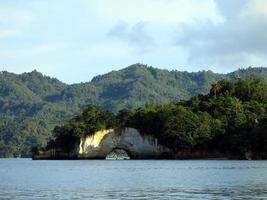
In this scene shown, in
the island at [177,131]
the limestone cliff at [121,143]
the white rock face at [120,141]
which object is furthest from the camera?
the white rock face at [120,141]

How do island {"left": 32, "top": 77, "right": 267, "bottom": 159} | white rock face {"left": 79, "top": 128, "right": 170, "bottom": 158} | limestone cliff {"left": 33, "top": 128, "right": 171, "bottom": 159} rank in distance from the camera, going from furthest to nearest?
white rock face {"left": 79, "top": 128, "right": 170, "bottom": 158} < limestone cliff {"left": 33, "top": 128, "right": 171, "bottom": 159} < island {"left": 32, "top": 77, "right": 267, "bottom": 159}

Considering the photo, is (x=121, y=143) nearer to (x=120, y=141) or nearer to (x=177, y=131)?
(x=120, y=141)

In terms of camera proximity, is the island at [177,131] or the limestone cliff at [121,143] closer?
the island at [177,131]

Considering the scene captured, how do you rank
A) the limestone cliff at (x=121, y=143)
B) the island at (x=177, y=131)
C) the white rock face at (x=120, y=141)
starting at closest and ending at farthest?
the island at (x=177, y=131) → the limestone cliff at (x=121, y=143) → the white rock face at (x=120, y=141)

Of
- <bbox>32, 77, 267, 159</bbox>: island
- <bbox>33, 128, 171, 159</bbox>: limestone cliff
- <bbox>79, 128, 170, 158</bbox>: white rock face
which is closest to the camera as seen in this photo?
<bbox>32, 77, 267, 159</bbox>: island

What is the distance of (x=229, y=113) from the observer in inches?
5241

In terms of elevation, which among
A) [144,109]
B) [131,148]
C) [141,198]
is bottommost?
[141,198]

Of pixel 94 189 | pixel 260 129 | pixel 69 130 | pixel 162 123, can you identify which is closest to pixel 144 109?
pixel 162 123

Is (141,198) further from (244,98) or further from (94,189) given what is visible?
(244,98)

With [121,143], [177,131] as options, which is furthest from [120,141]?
[177,131]

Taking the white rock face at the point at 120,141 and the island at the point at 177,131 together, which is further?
the white rock face at the point at 120,141

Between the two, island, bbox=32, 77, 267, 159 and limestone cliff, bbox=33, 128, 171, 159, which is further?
limestone cliff, bbox=33, 128, 171, 159

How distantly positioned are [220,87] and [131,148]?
29.4 m

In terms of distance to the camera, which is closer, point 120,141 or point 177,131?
point 177,131
